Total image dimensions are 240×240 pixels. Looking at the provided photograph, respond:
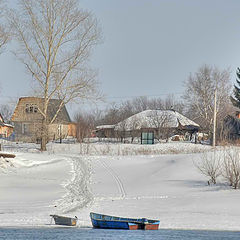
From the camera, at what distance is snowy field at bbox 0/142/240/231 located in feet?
51.5

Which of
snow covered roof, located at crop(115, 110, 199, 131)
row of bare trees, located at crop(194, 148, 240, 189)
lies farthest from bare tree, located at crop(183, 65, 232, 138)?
row of bare trees, located at crop(194, 148, 240, 189)

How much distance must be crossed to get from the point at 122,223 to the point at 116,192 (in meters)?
7.02

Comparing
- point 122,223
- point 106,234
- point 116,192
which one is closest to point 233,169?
point 116,192

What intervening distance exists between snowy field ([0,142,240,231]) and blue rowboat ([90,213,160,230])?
0.64 m

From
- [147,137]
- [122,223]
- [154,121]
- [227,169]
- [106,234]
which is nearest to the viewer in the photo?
[106,234]

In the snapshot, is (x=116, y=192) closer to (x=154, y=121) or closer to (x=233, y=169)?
(x=233, y=169)

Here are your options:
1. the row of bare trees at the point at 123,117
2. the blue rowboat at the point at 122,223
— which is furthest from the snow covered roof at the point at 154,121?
the blue rowboat at the point at 122,223

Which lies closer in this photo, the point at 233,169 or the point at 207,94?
the point at 233,169

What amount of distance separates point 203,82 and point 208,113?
4431mm

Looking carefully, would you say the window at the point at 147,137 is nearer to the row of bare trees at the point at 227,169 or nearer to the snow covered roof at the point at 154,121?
the snow covered roof at the point at 154,121

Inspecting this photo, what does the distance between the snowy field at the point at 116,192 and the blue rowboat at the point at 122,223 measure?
0.64 m

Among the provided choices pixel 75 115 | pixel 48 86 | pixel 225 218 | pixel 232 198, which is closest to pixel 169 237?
pixel 225 218

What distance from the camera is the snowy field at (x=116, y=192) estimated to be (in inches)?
619

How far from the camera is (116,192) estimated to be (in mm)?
21641
